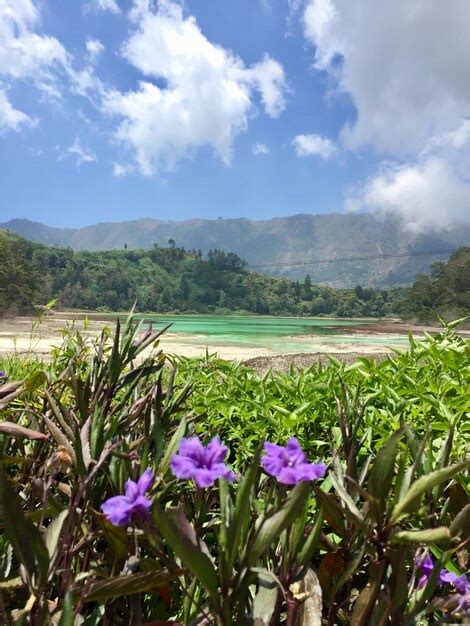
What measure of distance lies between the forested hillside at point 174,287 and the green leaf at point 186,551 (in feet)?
309

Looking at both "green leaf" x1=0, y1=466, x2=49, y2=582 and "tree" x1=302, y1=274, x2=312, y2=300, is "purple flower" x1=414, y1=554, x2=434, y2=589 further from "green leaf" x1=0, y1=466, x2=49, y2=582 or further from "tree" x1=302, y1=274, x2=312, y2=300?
"tree" x1=302, y1=274, x2=312, y2=300

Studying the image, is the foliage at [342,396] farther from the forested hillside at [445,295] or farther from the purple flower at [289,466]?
the forested hillside at [445,295]

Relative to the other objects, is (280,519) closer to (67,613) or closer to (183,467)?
(183,467)

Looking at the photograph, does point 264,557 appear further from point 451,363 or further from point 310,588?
point 451,363

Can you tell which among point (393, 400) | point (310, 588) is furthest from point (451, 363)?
point (310, 588)

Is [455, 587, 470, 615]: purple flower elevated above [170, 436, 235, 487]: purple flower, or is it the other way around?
[170, 436, 235, 487]: purple flower

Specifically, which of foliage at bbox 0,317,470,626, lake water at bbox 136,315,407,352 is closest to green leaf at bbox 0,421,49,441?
foliage at bbox 0,317,470,626

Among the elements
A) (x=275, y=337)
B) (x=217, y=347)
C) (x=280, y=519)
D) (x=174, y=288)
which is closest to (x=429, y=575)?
(x=280, y=519)

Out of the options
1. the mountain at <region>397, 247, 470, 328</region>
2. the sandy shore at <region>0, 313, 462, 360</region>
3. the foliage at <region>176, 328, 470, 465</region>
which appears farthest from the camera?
the mountain at <region>397, 247, 470, 328</region>

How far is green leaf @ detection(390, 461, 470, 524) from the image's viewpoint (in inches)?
28.6

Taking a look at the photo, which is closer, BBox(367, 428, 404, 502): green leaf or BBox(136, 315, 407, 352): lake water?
BBox(367, 428, 404, 502): green leaf

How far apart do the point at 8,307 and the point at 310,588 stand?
2004 inches

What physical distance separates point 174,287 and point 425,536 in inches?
4362

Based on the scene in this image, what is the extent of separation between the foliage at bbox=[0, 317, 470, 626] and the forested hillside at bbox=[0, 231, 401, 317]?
93.3 meters
